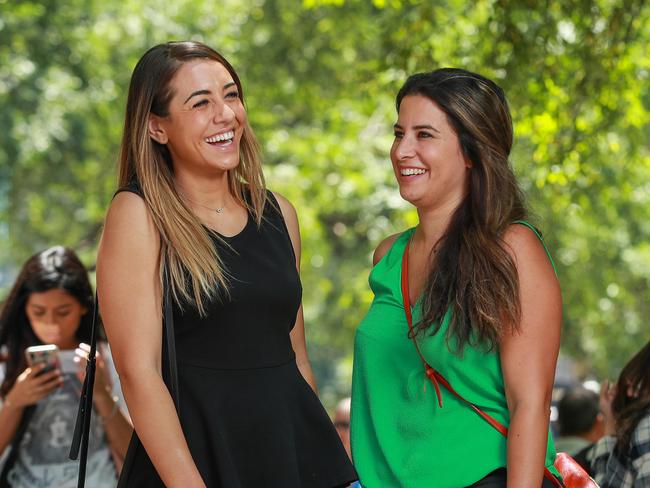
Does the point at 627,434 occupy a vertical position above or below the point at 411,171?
below

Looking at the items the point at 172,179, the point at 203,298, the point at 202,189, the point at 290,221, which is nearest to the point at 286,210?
the point at 290,221

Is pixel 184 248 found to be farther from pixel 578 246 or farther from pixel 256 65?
pixel 578 246

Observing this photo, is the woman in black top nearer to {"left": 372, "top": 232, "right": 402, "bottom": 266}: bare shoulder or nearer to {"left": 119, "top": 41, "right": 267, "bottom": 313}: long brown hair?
{"left": 119, "top": 41, "right": 267, "bottom": 313}: long brown hair

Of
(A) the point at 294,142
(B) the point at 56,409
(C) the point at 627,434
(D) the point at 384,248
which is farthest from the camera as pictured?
(A) the point at 294,142

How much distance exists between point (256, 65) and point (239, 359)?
12.2 m

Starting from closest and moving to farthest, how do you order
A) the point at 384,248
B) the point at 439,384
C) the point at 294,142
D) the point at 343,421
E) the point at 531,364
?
the point at 531,364 → the point at 439,384 → the point at 384,248 → the point at 343,421 → the point at 294,142

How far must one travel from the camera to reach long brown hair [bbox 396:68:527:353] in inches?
142

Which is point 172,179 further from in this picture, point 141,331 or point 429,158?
point 429,158

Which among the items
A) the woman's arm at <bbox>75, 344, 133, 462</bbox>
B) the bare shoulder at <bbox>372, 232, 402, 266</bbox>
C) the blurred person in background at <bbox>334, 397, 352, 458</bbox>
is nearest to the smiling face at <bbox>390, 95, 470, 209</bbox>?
the bare shoulder at <bbox>372, 232, 402, 266</bbox>

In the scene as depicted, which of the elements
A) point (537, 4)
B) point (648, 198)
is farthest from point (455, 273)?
point (648, 198)

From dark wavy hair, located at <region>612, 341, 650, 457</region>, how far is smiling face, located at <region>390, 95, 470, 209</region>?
1751 mm

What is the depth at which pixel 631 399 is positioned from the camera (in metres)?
5.34

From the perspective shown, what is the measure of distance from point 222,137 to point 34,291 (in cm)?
217

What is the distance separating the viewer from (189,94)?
3736mm
